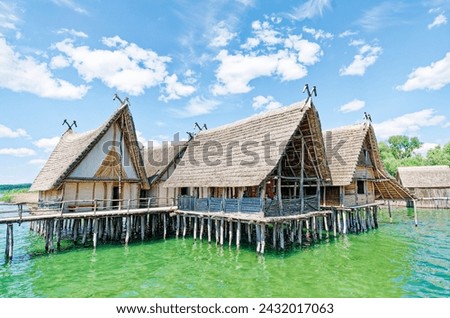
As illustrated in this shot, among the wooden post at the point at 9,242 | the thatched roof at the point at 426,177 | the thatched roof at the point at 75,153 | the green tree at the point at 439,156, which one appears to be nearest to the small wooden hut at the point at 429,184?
the thatched roof at the point at 426,177

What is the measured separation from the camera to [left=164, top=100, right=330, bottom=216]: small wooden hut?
1288cm

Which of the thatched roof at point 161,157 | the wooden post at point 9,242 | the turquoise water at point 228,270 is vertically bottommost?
the turquoise water at point 228,270

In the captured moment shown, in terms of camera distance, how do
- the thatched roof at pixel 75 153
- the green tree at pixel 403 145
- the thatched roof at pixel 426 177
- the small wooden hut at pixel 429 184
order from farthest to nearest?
the green tree at pixel 403 145 → the thatched roof at pixel 426 177 → the small wooden hut at pixel 429 184 → the thatched roof at pixel 75 153

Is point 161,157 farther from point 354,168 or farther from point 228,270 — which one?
point 354,168

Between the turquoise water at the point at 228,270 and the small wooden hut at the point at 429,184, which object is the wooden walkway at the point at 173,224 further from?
the small wooden hut at the point at 429,184

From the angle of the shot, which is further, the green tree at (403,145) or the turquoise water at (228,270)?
the green tree at (403,145)

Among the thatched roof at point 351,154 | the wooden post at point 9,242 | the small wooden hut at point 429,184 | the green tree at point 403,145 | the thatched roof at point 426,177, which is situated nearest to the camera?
the wooden post at point 9,242

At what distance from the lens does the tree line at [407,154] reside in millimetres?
52094

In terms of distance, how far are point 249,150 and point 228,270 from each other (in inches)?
227

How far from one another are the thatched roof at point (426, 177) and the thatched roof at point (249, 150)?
25.4 meters

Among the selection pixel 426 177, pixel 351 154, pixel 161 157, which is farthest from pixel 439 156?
pixel 161 157

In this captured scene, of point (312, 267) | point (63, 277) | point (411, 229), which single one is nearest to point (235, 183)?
point (312, 267)

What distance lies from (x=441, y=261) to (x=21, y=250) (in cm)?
1917
